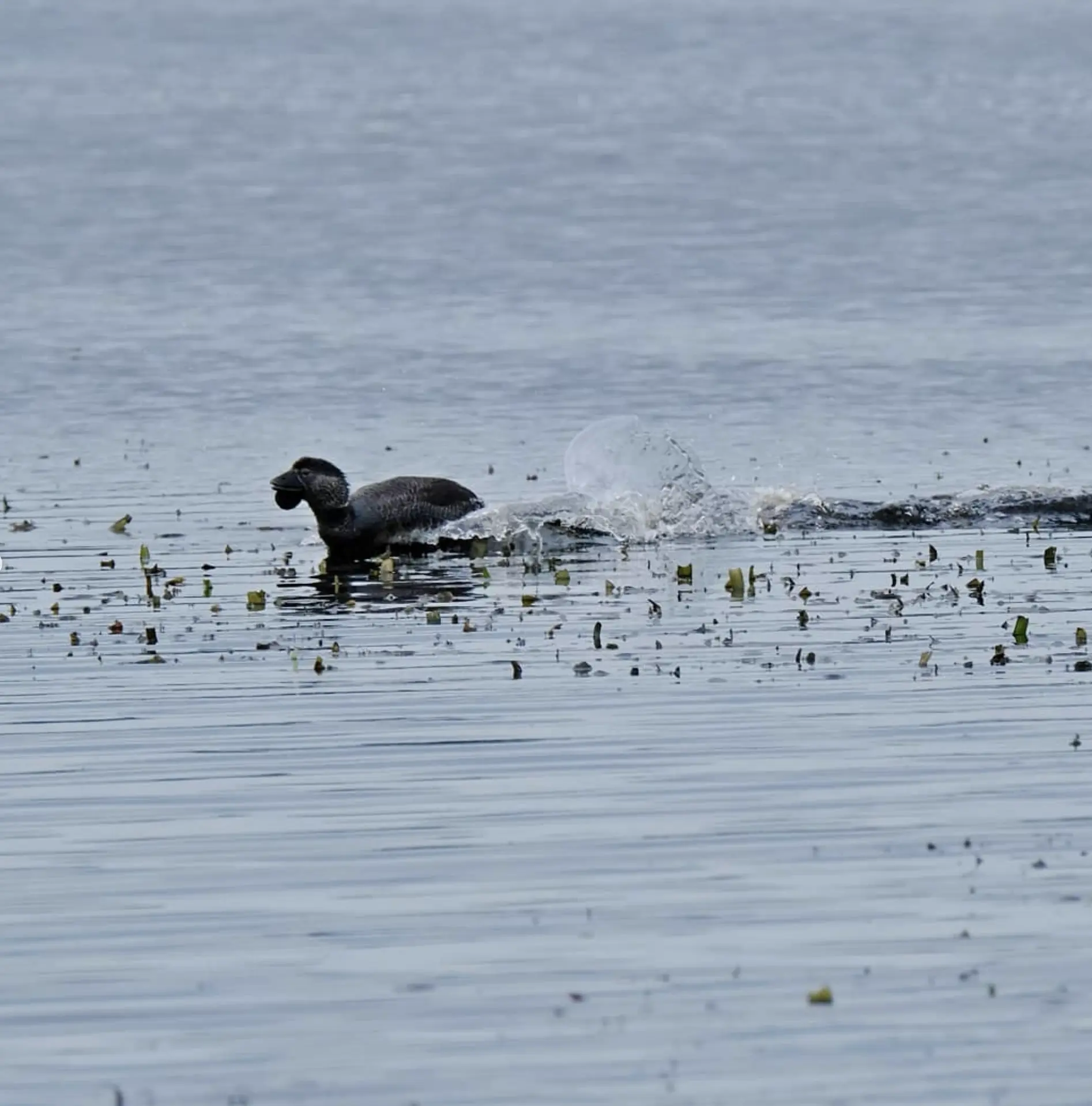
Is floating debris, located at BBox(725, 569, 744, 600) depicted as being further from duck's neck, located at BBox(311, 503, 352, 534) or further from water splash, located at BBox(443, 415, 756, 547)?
duck's neck, located at BBox(311, 503, 352, 534)

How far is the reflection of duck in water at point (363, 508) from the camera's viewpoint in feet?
76.0

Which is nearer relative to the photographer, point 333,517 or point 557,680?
point 557,680

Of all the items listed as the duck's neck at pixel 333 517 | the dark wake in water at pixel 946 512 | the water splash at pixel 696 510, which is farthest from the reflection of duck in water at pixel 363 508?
the dark wake in water at pixel 946 512

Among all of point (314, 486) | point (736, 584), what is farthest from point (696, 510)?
point (736, 584)

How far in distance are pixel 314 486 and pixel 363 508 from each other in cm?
45

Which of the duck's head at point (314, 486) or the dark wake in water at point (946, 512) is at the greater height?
the duck's head at point (314, 486)

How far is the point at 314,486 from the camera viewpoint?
916 inches

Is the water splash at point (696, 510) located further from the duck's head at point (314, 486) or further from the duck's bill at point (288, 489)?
the duck's bill at point (288, 489)

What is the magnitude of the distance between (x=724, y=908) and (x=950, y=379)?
23663mm

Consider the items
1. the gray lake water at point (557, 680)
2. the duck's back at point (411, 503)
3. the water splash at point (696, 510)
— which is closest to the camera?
the gray lake water at point (557, 680)

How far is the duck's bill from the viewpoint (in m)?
23.5

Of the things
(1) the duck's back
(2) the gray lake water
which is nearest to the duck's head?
(1) the duck's back

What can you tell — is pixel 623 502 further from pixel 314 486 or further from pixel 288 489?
pixel 288 489

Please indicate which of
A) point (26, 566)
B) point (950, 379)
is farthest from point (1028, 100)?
point (26, 566)
